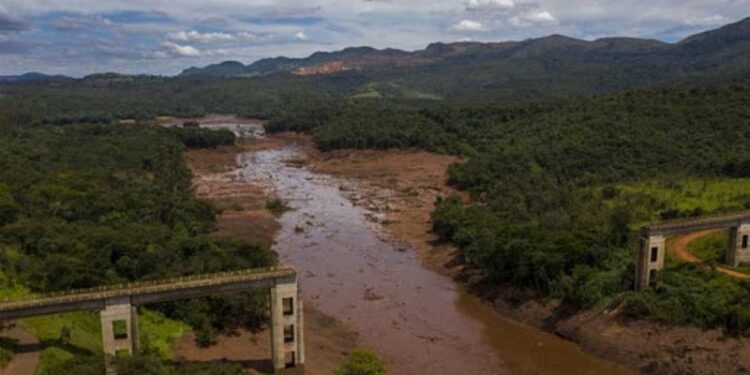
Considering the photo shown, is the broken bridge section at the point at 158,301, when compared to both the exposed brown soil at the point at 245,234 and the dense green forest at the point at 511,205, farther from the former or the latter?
the dense green forest at the point at 511,205

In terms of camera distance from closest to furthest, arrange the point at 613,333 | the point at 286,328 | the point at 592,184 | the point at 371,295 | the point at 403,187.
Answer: the point at 286,328 < the point at 613,333 < the point at 371,295 < the point at 592,184 < the point at 403,187

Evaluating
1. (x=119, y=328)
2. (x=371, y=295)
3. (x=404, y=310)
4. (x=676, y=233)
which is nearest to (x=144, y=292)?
(x=119, y=328)

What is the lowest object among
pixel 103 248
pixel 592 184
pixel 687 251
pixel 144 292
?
pixel 687 251

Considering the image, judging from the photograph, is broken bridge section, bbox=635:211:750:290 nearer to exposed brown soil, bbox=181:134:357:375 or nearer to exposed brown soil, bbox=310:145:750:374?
exposed brown soil, bbox=310:145:750:374

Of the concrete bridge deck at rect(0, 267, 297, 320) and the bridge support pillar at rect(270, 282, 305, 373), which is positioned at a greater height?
the concrete bridge deck at rect(0, 267, 297, 320)

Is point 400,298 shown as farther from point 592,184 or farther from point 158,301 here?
point 592,184

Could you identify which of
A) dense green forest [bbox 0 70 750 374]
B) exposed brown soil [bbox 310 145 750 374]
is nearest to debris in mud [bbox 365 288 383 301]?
exposed brown soil [bbox 310 145 750 374]
